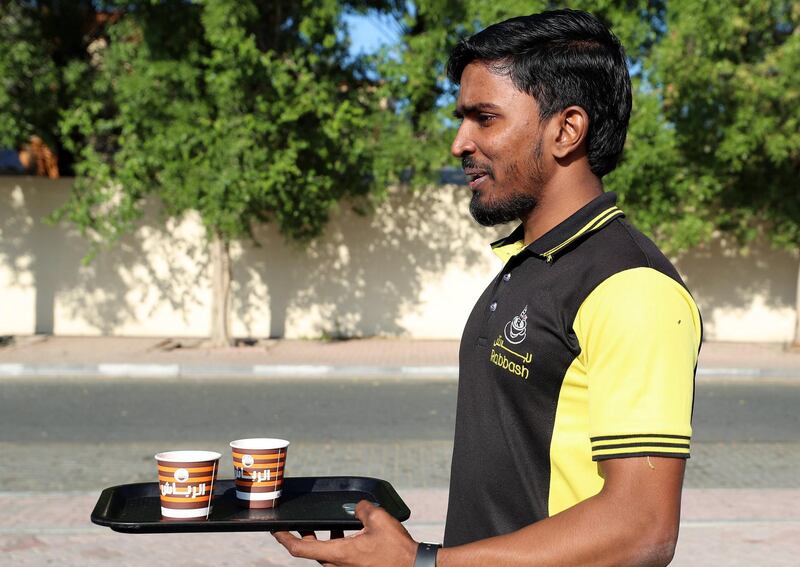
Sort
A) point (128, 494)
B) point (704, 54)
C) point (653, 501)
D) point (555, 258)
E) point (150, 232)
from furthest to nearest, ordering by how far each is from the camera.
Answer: point (150, 232) → point (704, 54) → point (128, 494) → point (555, 258) → point (653, 501)

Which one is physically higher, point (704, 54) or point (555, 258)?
point (704, 54)

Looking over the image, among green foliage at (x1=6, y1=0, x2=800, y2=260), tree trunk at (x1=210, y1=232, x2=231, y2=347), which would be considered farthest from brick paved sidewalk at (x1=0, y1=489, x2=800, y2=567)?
tree trunk at (x1=210, y1=232, x2=231, y2=347)

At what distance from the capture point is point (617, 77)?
173 centimetres

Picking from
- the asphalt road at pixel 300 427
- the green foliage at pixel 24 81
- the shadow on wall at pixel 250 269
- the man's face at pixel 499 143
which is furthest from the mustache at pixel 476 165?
the shadow on wall at pixel 250 269

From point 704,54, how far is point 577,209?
513 inches

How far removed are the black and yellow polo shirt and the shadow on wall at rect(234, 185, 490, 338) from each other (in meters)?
14.2

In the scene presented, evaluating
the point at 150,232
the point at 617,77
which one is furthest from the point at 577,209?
the point at 150,232

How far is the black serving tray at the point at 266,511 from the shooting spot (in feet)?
6.38

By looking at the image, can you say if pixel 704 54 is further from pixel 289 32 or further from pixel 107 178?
pixel 107 178

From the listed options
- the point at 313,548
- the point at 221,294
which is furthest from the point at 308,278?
the point at 313,548

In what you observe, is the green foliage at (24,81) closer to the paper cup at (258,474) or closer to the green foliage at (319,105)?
the green foliage at (319,105)

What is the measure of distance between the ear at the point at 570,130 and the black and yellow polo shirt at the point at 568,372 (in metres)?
0.11

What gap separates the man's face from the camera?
5.77 ft

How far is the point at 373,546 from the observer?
1.61 metres
